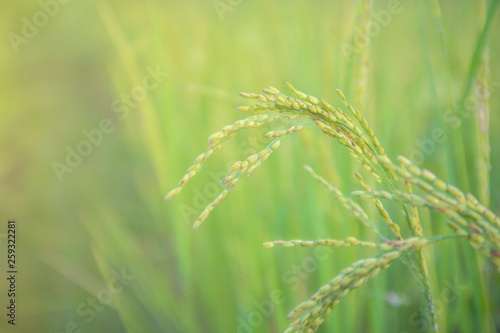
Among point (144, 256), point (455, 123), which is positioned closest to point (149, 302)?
point (144, 256)

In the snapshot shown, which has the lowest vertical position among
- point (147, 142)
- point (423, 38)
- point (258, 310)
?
point (258, 310)

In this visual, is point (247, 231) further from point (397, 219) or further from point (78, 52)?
point (78, 52)

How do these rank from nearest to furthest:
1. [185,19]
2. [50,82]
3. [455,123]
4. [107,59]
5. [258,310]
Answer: [455,123] → [258,310] → [50,82] → [107,59] → [185,19]

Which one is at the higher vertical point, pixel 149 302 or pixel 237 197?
pixel 237 197

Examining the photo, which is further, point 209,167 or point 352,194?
point 209,167

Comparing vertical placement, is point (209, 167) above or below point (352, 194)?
above

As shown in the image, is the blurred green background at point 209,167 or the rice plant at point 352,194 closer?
the rice plant at point 352,194

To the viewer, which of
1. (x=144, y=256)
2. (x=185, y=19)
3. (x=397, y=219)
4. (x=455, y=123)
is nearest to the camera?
(x=455, y=123)

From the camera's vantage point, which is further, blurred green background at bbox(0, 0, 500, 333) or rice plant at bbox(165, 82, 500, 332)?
blurred green background at bbox(0, 0, 500, 333)
